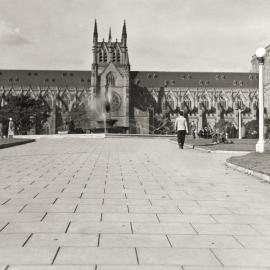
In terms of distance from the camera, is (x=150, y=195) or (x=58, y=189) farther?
(x=58, y=189)

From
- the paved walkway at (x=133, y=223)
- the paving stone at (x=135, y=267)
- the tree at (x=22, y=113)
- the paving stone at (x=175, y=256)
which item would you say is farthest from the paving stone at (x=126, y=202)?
the tree at (x=22, y=113)

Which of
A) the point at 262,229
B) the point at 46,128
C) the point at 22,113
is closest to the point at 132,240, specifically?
the point at 262,229

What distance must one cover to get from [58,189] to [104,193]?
40.0 inches

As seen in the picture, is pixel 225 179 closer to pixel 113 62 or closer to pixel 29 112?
pixel 29 112

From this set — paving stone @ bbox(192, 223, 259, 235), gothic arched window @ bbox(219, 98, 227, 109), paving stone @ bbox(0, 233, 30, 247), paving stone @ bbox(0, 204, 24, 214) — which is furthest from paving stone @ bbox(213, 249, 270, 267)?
gothic arched window @ bbox(219, 98, 227, 109)

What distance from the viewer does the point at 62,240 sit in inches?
195

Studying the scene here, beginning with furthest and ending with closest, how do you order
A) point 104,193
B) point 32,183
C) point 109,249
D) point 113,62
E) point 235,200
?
point 113,62 < point 32,183 < point 104,193 < point 235,200 < point 109,249

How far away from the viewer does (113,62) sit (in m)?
120

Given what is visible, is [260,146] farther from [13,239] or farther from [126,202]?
[13,239]

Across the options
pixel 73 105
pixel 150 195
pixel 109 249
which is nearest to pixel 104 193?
pixel 150 195

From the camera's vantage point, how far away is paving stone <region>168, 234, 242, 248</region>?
483 centimetres

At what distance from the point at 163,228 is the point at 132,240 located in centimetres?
72

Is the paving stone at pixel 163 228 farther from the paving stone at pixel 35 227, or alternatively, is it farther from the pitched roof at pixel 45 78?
the pitched roof at pixel 45 78

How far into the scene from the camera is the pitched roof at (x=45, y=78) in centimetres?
13525
